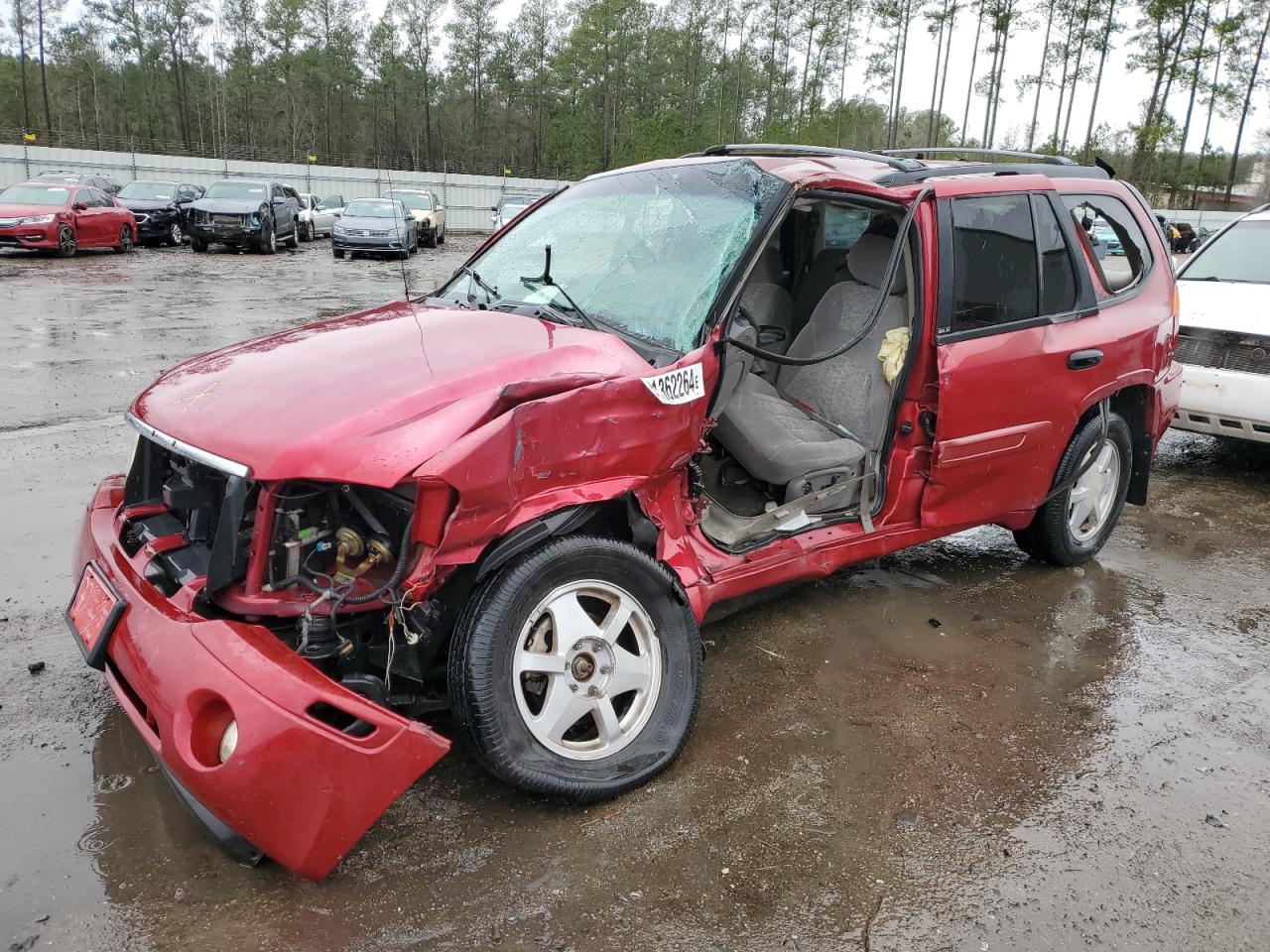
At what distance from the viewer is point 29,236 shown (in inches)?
698

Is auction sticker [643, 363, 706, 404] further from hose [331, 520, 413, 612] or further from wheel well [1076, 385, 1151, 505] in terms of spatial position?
wheel well [1076, 385, 1151, 505]

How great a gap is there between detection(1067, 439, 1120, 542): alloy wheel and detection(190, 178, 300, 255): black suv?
2054 centimetres

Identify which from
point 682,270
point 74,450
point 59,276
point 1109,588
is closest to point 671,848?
point 682,270

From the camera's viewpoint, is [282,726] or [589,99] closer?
[282,726]

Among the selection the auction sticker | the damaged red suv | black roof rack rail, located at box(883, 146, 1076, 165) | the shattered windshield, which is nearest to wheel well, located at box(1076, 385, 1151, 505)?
the damaged red suv

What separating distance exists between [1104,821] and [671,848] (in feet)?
4.43

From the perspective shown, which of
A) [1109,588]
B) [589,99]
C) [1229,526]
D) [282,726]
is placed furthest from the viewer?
[589,99]

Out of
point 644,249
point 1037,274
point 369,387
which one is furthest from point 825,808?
point 1037,274

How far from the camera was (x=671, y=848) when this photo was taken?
2602 mm

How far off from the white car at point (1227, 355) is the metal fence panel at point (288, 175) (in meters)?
30.3

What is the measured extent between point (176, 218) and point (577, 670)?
23.2 metres

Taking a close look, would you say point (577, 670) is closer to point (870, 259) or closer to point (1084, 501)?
point (870, 259)

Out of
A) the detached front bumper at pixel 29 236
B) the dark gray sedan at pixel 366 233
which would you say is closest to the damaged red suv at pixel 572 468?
the detached front bumper at pixel 29 236

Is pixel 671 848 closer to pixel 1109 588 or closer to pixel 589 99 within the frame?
pixel 1109 588
